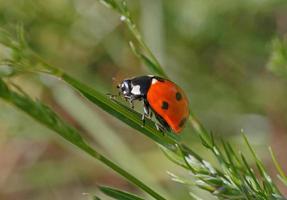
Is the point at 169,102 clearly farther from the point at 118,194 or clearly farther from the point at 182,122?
the point at 118,194

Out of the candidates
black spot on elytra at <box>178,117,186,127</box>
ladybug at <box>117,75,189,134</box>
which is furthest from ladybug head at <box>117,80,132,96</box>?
black spot on elytra at <box>178,117,186,127</box>

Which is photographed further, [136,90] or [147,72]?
[147,72]

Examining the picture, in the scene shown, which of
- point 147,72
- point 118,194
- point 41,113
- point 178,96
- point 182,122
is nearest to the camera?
point 41,113

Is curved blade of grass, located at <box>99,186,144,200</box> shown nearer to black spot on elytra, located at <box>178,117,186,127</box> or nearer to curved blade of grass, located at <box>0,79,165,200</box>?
curved blade of grass, located at <box>0,79,165,200</box>

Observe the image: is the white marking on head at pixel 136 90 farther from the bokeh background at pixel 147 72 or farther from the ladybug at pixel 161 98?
the bokeh background at pixel 147 72

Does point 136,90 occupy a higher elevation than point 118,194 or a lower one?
higher

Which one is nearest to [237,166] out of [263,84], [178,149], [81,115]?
[178,149]

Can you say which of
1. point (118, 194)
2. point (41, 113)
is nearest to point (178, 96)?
point (118, 194)

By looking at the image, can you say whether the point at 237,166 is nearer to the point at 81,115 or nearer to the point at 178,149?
the point at 178,149
